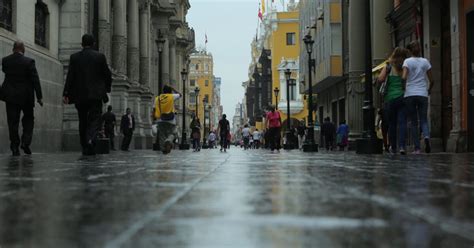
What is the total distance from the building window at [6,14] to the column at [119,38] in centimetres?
1322

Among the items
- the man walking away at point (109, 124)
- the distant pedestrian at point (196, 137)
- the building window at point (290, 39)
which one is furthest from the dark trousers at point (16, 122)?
the building window at point (290, 39)

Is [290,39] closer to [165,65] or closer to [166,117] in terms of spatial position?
[165,65]

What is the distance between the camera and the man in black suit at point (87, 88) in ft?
37.7

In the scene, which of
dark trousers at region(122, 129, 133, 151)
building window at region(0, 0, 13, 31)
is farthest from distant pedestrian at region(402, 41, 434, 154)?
dark trousers at region(122, 129, 133, 151)

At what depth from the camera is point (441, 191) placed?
3.78m

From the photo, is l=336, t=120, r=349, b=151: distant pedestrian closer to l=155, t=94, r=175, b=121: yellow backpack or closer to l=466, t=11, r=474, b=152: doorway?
l=466, t=11, r=474, b=152: doorway

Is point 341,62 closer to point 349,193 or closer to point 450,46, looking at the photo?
point 450,46

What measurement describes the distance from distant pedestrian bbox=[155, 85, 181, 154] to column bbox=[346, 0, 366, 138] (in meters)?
13.5

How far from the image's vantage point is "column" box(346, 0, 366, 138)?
28.6 meters

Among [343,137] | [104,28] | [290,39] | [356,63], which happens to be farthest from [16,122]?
[290,39]

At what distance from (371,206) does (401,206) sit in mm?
138

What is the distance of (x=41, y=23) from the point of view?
2017 cm

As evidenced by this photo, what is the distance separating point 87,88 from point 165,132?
18.2 feet

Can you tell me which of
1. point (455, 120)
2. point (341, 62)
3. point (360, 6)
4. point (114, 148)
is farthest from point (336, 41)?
point (455, 120)
